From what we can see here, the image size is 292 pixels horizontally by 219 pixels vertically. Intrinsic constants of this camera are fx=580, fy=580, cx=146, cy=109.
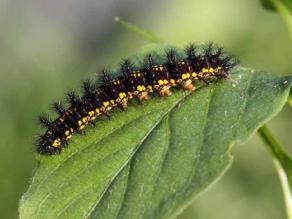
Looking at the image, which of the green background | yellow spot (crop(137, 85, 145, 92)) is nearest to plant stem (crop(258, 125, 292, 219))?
yellow spot (crop(137, 85, 145, 92))

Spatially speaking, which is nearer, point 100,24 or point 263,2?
point 263,2

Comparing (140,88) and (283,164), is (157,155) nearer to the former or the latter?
(283,164)

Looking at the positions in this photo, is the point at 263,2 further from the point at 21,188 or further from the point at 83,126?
the point at 21,188

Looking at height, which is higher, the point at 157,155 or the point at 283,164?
the point at 157,155

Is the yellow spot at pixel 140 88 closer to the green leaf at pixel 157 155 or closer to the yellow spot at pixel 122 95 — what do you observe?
the yellow spot at pixel 122 95

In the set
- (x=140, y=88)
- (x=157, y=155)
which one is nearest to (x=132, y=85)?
(x=140, y=88)

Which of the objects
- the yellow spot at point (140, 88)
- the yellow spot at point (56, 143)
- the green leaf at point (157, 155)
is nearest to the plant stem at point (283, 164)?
the green leaf at point (157, 155)

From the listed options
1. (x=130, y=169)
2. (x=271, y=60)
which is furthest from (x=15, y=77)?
(x=130, y=169)

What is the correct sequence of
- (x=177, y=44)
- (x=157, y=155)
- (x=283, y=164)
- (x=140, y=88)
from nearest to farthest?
(x=157, y=155), (x=283, y=164), (x=140, y=88), (x=177, y=44)
